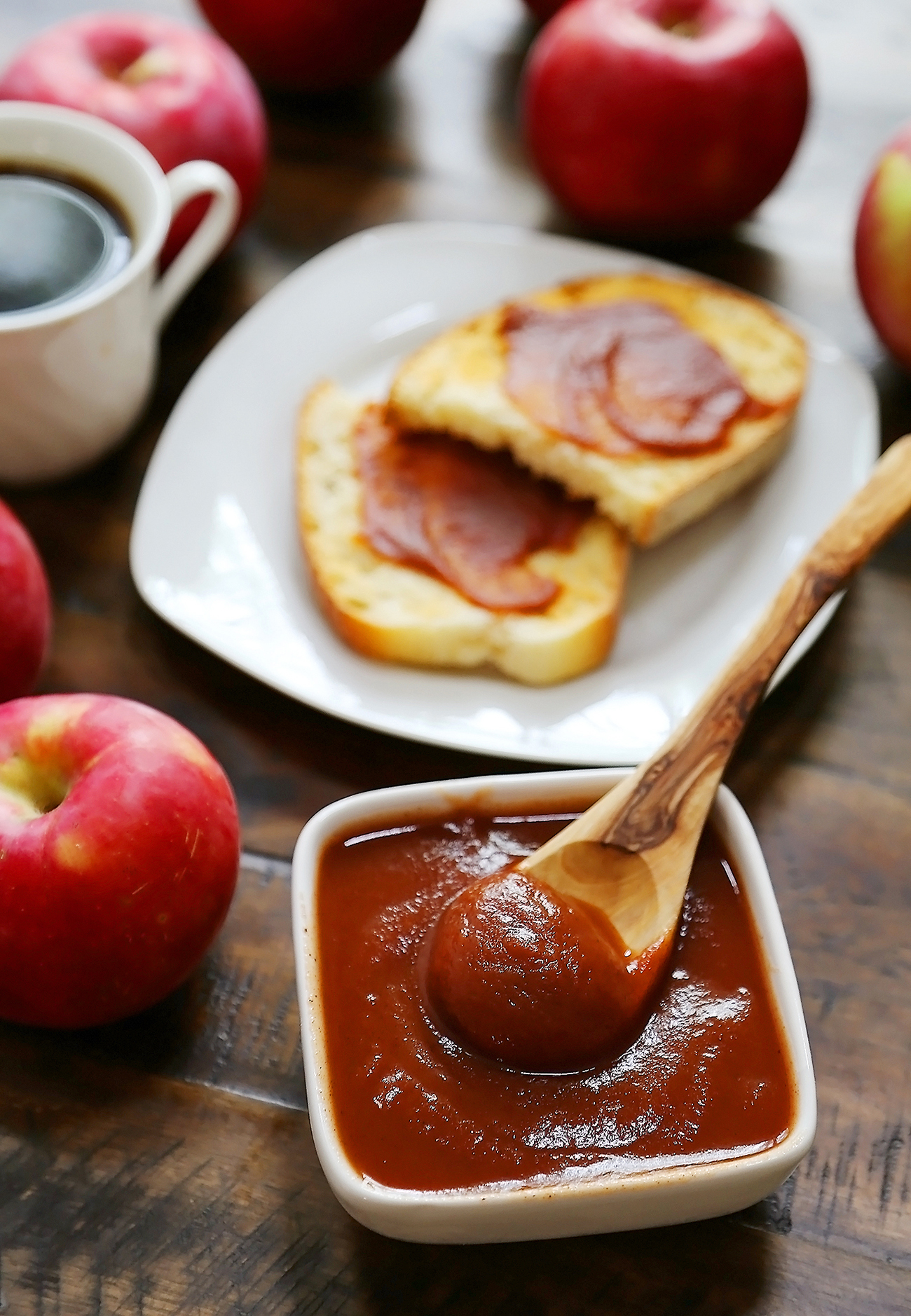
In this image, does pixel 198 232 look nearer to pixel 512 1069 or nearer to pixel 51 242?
pixel 51 242

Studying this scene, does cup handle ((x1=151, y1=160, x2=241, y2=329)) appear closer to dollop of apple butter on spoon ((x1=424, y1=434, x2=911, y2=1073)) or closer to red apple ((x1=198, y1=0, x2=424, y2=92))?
red apple ((x1=198, y1=0, x2=424, y2=92))

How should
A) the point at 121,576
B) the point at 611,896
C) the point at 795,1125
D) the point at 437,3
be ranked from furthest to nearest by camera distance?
1. the point at 437,3
2. the point at 121,576
3. the point at 611,896
4. the point at 795,1125

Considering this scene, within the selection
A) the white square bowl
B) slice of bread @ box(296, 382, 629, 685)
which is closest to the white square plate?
slice of bread @ box(296, 382, 629, 685)

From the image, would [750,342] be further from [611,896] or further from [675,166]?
[611,896]

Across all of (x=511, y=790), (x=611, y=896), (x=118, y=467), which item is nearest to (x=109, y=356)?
(x=118, y=467)

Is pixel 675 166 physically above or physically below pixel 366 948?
above

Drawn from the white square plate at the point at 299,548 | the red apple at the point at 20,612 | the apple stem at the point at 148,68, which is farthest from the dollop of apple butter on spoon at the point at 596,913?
the apple stem at the point at 148,68

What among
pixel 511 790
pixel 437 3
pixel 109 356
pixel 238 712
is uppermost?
pixel 437 3

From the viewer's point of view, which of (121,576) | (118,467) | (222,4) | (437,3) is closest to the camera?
(121,576)
